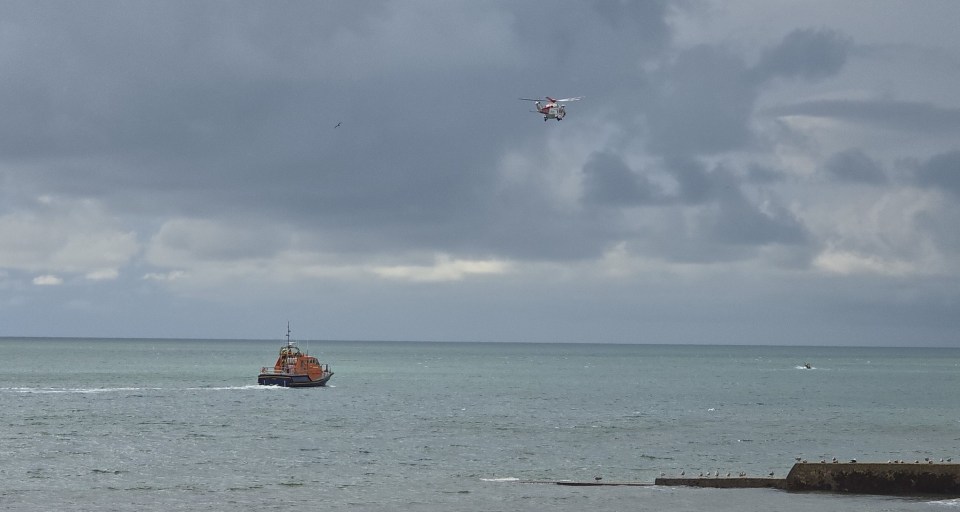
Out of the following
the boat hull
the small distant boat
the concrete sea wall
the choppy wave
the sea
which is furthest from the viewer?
the small distant boat

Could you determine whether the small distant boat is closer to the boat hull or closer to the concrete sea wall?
the boat hull

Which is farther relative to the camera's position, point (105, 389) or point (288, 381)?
point (105, 389)

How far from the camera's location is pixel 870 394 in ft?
519

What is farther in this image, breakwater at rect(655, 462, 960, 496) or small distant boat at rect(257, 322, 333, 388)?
small distant boat at rect(257, 322, 333, 388)

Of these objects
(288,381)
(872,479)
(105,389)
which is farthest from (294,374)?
(872,479)

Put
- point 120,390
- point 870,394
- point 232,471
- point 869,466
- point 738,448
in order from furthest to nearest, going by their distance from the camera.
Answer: point 870,394 < point 120,390 < point 738,448 < point 232,471 < point 869,466

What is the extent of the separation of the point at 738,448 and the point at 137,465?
3978cm

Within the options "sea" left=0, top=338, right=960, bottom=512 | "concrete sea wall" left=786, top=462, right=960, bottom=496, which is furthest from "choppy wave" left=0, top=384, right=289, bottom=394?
"concrete sea wall" left=786, top=462, right=960, bottom=496

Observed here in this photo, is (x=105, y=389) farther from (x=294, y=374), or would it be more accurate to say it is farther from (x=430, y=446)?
(x=430, y=446)

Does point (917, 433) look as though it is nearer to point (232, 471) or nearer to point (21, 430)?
point (232, 471)

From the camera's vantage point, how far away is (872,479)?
5119cm

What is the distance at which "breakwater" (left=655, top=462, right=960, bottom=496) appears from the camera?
164 feet

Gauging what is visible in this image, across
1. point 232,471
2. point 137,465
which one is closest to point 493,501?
point 232,471

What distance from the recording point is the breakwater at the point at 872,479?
50062 millimetres
